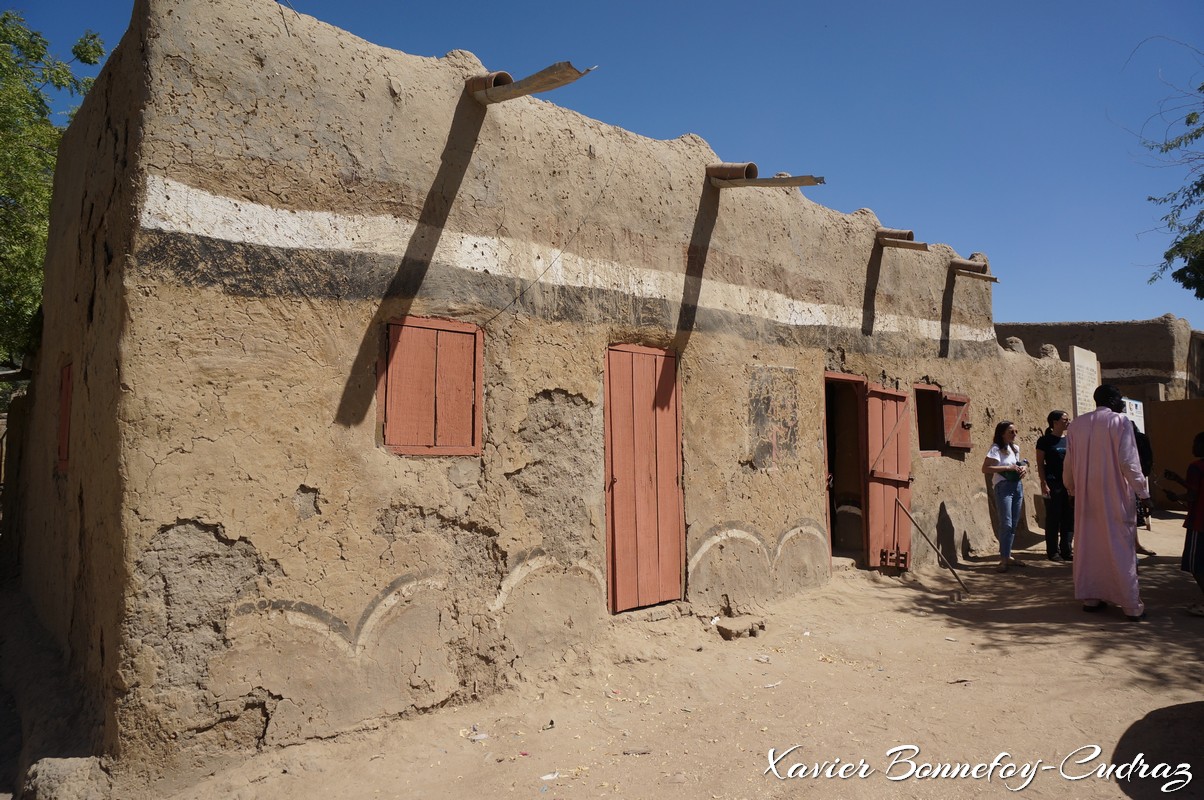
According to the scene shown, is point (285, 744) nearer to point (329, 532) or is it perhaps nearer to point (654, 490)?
point (329, 532)

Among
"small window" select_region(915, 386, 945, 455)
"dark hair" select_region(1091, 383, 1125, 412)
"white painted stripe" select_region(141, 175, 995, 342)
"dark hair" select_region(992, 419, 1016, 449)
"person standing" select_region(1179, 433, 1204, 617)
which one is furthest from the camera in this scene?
"small window" select_region(915, 386, 945, 455)

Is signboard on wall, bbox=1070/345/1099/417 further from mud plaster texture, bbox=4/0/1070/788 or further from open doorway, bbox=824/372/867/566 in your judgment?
mud plaster texture, bbox=4/0/1070/788

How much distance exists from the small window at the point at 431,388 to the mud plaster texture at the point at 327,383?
3.3 inches

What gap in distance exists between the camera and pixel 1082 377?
1065cm

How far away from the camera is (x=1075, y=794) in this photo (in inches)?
143

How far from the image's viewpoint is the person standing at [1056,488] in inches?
327

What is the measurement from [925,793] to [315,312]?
3.78m

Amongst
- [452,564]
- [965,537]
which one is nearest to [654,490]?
[452,564]

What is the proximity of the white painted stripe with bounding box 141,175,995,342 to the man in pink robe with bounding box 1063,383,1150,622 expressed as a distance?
235 cm

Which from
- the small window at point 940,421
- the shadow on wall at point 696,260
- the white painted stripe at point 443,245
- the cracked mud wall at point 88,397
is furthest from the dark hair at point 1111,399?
the cracked mud wall at point 88,397

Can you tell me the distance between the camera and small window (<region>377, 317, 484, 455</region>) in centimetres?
453

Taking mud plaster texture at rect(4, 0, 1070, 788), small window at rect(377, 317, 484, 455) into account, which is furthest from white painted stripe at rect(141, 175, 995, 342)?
small window at rect(377, 317, 484, 455)

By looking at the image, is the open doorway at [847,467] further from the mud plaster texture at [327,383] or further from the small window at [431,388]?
the small window at [431,388]

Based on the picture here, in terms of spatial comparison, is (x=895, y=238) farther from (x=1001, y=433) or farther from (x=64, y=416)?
(x=64, y=416)
